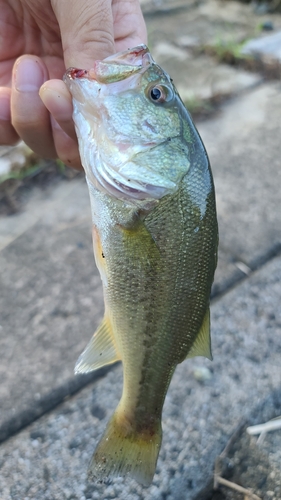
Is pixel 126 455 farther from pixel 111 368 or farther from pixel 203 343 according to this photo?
pixel 111 368

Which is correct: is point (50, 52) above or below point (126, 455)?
above

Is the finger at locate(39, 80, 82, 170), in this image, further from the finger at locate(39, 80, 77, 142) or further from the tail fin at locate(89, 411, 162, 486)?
the tail fin at locate(89, 411, 162, 486)

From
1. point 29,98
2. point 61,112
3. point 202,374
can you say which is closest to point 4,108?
point 29,98

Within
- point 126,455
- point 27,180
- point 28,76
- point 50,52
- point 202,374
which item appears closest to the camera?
point 126,455

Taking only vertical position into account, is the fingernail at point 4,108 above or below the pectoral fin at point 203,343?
above

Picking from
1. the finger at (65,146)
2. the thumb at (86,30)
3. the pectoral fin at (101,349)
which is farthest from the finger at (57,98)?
the pectoral fin at (101,349)

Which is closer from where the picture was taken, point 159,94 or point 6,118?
point 159,94

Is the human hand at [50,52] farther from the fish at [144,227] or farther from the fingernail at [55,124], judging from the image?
the fish at [144,227]
